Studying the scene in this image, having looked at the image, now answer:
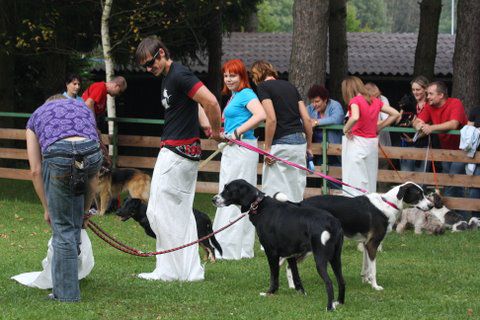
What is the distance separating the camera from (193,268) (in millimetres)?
8453

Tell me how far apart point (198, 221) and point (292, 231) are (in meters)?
2.67

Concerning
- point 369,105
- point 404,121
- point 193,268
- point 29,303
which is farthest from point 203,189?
point 29,303

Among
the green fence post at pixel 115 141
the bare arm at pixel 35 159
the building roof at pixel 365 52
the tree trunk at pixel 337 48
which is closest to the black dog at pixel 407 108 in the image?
the green fence post at pixel 115 141

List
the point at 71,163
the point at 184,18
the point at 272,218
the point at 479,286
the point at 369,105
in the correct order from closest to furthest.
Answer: the point at 71,163 → the point at 272,218 → the point at 479,286 → the point at 369,105 → the point at 184,18

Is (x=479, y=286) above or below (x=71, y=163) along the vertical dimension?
below

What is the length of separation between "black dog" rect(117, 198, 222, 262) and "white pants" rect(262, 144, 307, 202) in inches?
28.2

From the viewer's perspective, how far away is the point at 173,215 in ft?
27.2

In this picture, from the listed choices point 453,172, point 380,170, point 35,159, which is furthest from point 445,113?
point 35,159

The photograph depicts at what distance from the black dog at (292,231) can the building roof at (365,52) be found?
16.3 metres

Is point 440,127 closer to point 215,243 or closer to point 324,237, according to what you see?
point 215,243

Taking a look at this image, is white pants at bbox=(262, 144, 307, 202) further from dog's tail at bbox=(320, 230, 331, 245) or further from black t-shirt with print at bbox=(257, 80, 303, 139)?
dog's tail at bbox=(320, 230, 331, 245)

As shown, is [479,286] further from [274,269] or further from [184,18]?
[184,18]

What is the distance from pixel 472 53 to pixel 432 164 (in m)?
3.12

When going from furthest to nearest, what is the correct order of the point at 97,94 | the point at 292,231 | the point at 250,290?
the point at 97,94
the point at 250,290
the point at 292,231
